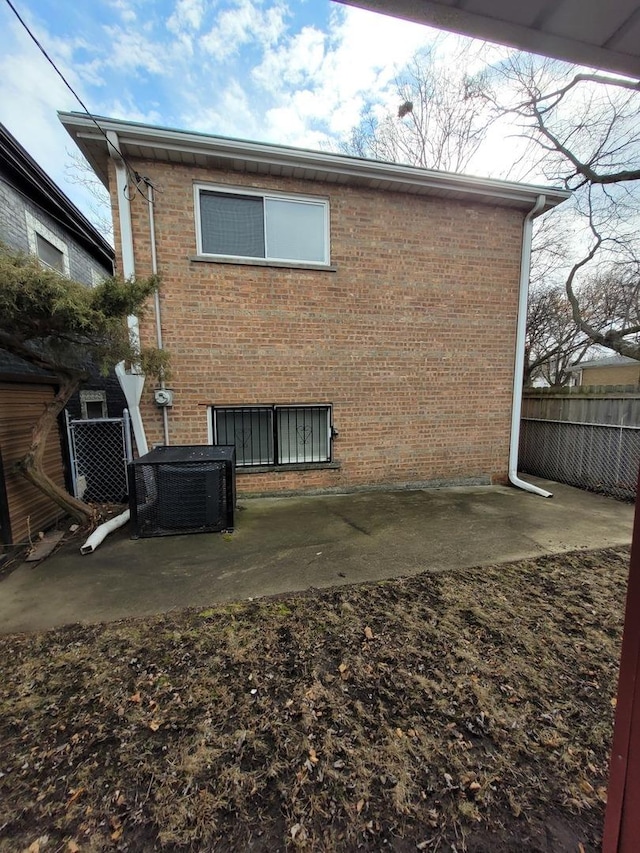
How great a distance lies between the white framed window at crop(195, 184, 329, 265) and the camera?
16.5ft

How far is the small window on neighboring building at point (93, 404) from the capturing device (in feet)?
22.6

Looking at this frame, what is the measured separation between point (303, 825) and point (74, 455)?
16.8ft

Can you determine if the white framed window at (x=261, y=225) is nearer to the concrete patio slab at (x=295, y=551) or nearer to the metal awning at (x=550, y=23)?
the concrete patio slab at (x=295, y=551)

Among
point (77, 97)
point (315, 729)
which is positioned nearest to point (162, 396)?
point (77, 97)

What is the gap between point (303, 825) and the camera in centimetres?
131

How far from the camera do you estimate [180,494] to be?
159 inches

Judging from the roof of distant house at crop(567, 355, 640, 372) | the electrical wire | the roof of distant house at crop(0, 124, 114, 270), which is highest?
the roof of distant house at crop(0, 124, 114, 270)

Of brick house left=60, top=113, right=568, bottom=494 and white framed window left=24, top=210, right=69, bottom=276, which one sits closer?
brick house left=60, top=113, right=568, bottom=494

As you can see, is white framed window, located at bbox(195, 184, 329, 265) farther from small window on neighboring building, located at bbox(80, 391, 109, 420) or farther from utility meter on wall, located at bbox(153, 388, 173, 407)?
small window on neighboring building, located at bbox(80, 391, 109, 420)

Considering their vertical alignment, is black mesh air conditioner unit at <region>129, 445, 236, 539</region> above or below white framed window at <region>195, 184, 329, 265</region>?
below

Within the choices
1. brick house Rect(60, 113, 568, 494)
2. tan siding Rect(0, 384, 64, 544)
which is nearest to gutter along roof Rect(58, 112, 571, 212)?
brick house Rect(60, 113, 568, 494)

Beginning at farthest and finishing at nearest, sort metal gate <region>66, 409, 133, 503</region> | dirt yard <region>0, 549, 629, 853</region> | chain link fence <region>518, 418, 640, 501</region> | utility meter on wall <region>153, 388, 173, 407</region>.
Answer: chain link fence <region>518, 418, 640, 501</region>, metal gate <region>66, 409, 133, 503</region>, utility meter on wall <region>153, 388, 173, 407</region>, dirt yard <region>0, 549, 629, 853</region>

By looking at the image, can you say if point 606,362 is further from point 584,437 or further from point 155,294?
point 155,294

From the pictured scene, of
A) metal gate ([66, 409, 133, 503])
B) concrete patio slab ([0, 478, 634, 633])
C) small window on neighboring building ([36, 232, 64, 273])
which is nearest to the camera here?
concrete patio slab ([0, 478, 634, 633])
